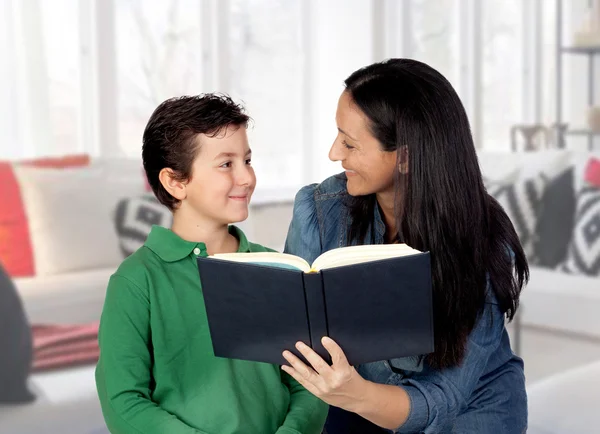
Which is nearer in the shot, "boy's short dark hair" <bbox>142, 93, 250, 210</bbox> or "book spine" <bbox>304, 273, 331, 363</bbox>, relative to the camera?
"book spine" <bbox>304, 273, 331, 363</bbox>

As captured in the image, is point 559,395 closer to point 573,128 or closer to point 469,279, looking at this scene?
point 469,279

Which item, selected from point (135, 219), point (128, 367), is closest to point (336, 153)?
point (128, 367)

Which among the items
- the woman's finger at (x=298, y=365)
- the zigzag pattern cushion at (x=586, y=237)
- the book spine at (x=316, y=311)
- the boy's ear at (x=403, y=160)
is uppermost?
the boy's ear at (x=403, y=160)

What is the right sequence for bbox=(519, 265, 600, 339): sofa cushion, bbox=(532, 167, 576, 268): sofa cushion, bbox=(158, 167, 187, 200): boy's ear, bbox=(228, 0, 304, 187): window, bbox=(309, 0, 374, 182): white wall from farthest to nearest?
1. bbox=(309, 0, 374, 182): white wall
2. bbox=(228, 0, 304, 187): window
3. bbox=(532, 167, 576, 268): sofa cushion
4. bbox=(519, 265, 600, 339): sofa cushion
5. bbox=(158, 167, 187, 200): boy's ear

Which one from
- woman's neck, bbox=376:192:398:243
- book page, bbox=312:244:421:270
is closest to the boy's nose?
book page, bbox=312:244:421:270

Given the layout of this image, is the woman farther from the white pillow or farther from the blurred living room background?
the white pillow

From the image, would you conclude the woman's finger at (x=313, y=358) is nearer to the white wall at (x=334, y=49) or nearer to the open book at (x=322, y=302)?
the open book at (x=322, y=302)

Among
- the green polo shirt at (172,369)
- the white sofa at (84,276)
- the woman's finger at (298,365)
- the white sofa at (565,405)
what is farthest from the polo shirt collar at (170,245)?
the white sofa at (84,276)

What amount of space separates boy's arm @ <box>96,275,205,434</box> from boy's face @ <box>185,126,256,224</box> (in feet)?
0.56

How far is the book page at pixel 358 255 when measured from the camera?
3.52ft

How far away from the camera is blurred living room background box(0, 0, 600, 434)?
3006mm

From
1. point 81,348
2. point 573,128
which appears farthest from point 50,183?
point 573,128

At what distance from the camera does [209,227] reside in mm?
1282

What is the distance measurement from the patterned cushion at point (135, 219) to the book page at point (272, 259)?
2.21 m
